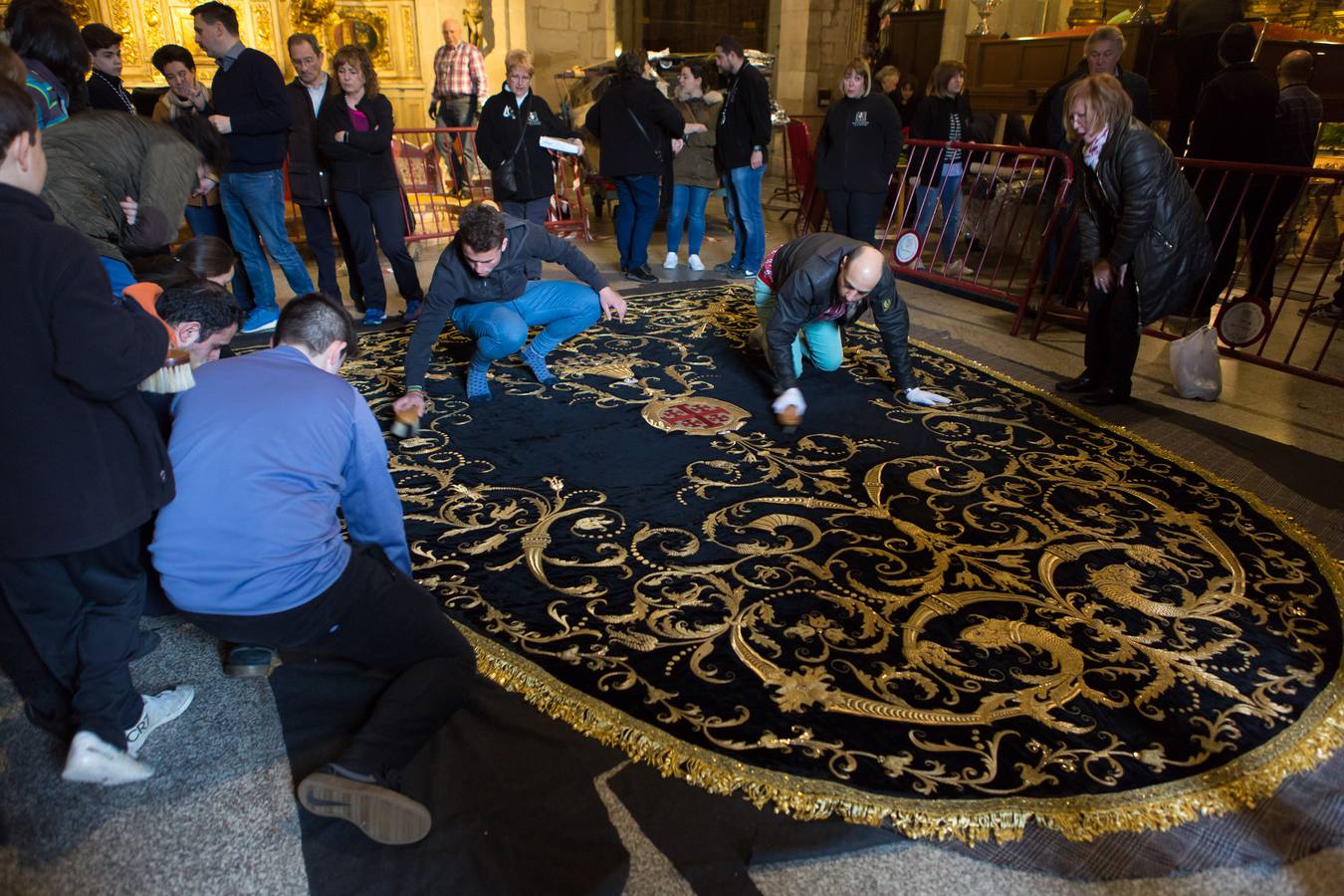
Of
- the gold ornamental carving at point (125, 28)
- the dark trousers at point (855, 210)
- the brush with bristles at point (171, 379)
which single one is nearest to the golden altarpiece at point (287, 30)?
the gold ornamental carving at point (125, 28)

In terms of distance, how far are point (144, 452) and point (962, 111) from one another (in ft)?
23.5

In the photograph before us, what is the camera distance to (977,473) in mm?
3547

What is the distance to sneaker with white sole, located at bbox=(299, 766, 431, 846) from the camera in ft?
5.49

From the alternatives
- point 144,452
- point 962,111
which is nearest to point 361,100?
point 144,452

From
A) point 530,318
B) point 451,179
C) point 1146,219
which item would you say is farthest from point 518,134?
point 1146,219

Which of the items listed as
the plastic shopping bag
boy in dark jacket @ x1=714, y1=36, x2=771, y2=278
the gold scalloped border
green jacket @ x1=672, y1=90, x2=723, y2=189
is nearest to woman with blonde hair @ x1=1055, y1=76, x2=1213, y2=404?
the plastic shopping bag

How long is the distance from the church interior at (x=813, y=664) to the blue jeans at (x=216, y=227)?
0.83 m

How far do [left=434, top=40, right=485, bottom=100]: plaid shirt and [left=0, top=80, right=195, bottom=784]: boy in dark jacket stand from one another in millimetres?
8084

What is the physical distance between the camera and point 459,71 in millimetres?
9008

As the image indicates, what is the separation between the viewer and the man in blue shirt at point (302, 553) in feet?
6.07

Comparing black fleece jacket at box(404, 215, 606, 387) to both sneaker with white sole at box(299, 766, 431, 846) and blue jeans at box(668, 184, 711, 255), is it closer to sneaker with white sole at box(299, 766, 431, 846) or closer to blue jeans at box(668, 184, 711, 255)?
sneaker with white sole at box(299, 766, 431, 846)

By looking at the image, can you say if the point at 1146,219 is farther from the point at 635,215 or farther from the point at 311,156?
the point at 311,156

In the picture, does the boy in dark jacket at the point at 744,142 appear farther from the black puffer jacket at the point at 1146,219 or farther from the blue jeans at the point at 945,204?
the black puffer jacket at the point at 1146,219

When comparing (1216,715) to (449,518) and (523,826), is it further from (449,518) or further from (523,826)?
(449,518)
